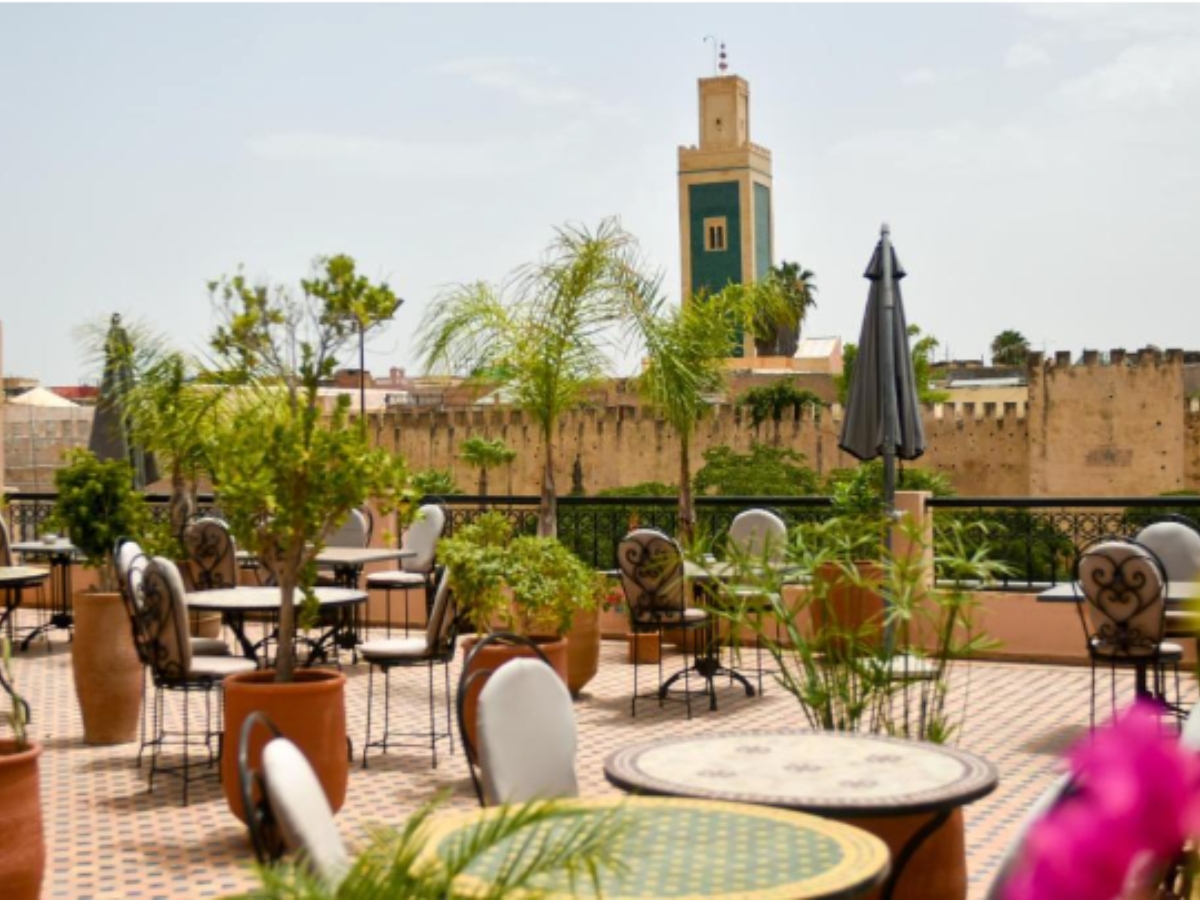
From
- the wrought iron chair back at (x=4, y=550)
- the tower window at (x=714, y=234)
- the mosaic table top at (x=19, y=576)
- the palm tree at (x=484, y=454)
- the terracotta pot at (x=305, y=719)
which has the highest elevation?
the tower window at (x=714, y=234)

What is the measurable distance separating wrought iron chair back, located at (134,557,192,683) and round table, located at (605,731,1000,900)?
2640 mm

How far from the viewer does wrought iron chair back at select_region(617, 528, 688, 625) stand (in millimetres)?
7605

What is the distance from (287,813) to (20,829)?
2224 millimetres

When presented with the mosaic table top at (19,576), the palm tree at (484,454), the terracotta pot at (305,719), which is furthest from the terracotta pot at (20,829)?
the palm tree at (484,454)

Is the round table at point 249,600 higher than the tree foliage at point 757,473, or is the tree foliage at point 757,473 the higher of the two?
the tree foliage at point 757,473

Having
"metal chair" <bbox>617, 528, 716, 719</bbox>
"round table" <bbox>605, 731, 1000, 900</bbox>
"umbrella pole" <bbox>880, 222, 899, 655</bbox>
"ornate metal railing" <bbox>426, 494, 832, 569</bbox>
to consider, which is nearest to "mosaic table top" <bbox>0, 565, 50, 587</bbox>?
"ornate metal railing" <bbox>426, 494, 832, 569</bbox>

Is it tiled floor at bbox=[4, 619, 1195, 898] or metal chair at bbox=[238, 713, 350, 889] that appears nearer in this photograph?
metal chair at bbox=[238, 713, 350, 889]

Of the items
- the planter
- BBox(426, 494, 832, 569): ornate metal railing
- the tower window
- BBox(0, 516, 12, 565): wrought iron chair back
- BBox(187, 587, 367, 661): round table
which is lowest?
the planter

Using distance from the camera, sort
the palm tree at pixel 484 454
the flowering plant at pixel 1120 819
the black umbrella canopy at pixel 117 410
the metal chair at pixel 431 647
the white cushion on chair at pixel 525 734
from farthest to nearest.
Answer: the palm tree at pixel 484 454 → the black umbrella canopy at pixel 117 410 → the metal chair at pixel 431 647 → the white cushion on chair at pixel 525 734 → the flowering plant at pixel 1120 819

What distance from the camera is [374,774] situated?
6.41 metres

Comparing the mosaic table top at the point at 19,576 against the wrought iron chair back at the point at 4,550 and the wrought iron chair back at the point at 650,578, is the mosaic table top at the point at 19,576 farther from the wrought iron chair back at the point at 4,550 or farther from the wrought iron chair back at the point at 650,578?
the wrought iron chair back at the point at 650,578

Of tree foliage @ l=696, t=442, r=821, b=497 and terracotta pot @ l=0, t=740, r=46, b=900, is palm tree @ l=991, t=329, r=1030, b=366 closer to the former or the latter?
tree foliage @ l=696, t=442, r=821, b=497

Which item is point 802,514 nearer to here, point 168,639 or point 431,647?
point 431,647

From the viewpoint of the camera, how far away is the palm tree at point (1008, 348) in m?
73.2
